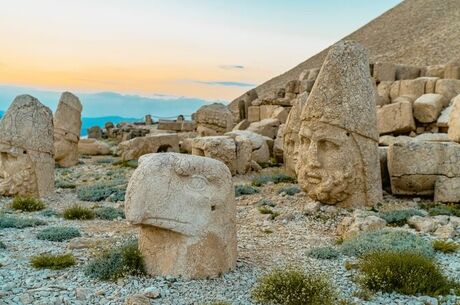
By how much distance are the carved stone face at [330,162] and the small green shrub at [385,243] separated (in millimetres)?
2313

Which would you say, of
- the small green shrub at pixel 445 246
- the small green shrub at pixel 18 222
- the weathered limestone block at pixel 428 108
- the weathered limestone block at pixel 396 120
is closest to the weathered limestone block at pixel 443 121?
the weathered limestone block at pixel 428 108

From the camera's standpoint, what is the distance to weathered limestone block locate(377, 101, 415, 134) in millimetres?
18875

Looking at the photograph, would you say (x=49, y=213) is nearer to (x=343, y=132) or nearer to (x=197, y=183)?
(x=197, y=183)

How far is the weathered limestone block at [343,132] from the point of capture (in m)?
10.1

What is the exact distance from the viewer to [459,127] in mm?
13875

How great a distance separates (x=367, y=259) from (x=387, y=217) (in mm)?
2926

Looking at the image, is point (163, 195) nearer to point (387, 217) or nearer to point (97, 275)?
point (97, 275)

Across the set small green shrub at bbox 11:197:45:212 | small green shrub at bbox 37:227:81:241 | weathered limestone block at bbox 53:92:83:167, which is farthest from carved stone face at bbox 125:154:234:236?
weathered limestone block at bbox 53:92:83:167

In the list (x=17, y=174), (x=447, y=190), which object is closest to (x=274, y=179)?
(x=447, y=190)

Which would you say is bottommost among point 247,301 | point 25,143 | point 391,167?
point 247,301

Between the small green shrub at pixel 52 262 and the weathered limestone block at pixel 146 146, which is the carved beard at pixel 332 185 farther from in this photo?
the weathered limestone block at pixel 146 146

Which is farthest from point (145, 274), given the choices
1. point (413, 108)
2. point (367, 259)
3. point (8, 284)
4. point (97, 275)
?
point (413, 108)

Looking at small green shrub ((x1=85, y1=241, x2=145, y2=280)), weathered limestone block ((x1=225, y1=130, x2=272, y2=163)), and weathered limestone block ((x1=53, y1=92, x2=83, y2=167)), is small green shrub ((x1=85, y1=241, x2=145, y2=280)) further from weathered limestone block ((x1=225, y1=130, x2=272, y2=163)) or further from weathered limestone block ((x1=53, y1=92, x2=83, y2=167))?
weathered limestone block ((x1=53, y1=92, x2=83, y2=167))

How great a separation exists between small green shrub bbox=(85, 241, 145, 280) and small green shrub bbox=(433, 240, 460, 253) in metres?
4.25
